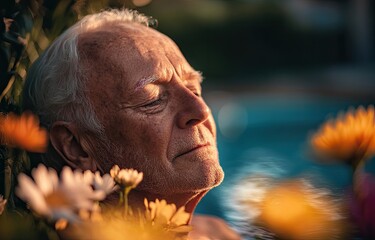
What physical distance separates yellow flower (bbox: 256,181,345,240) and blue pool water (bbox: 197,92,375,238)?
2604mm

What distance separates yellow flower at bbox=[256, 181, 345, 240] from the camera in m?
0.90

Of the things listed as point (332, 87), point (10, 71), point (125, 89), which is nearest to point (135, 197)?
point (125, 89)

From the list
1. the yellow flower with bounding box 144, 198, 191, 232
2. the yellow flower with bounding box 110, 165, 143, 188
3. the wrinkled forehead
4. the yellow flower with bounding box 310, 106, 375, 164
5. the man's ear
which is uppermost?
the yellow flower with bounding box 310, 106, 375, 164

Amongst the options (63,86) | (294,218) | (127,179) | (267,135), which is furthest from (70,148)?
(267,135)

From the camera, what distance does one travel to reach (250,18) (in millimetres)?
14625

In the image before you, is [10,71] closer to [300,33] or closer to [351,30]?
[300,33]

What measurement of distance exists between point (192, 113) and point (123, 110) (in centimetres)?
24

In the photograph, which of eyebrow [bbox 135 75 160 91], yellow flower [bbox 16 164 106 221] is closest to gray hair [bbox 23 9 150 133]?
eyebrow [bbox 135 75 160 91]

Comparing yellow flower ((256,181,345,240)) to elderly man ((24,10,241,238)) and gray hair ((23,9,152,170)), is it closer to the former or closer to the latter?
elderly man ((24,10,241,238))

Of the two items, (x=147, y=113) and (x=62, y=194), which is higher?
(x=62, y=194)

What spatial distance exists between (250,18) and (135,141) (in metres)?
12.9

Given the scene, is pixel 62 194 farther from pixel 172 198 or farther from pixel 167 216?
pixel 172 198

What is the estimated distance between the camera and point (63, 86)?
6.93ft

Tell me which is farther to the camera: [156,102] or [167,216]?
[156,102]
